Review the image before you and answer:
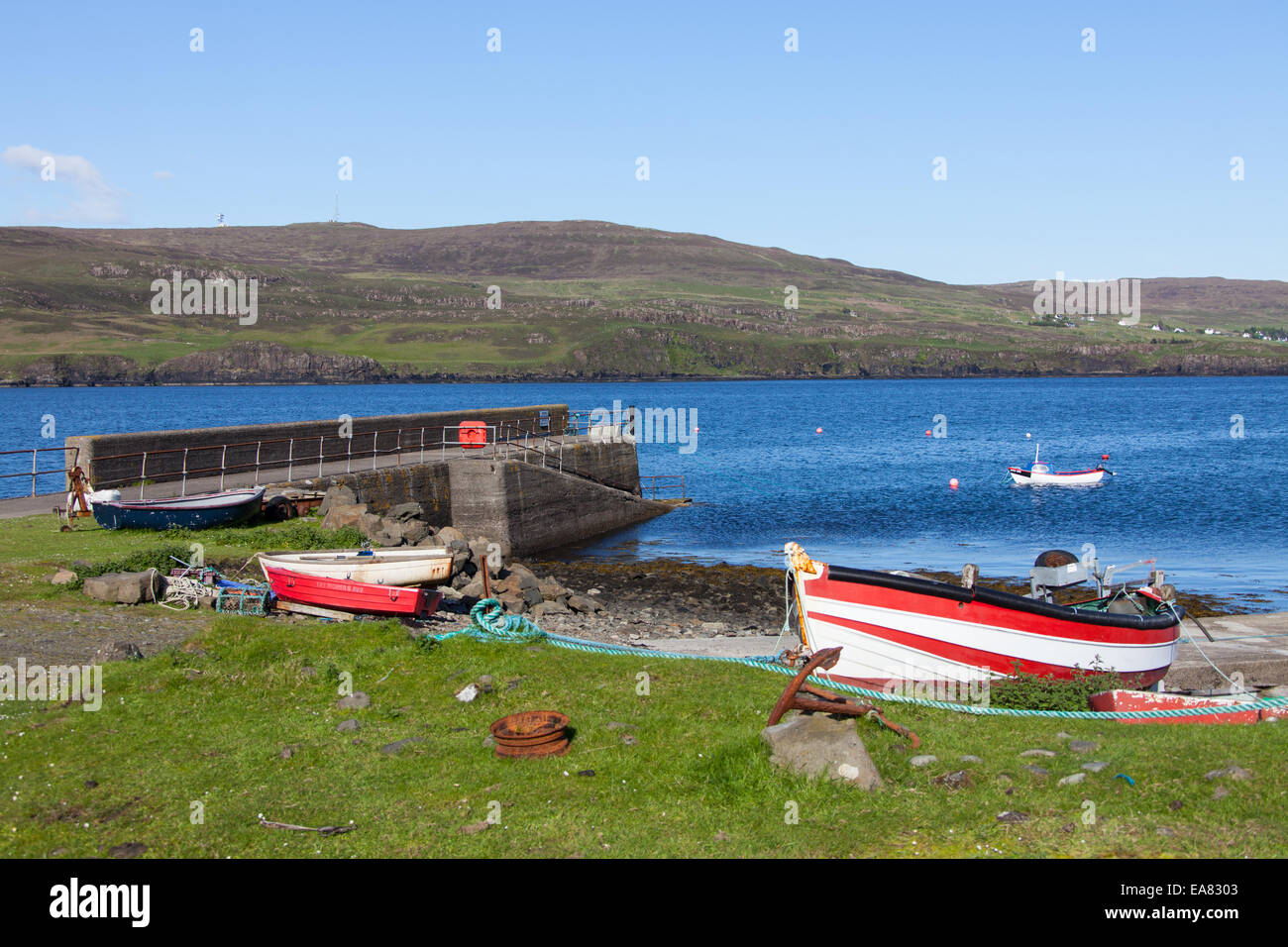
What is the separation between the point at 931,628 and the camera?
1459cm

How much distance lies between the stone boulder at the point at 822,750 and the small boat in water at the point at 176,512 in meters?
16.9

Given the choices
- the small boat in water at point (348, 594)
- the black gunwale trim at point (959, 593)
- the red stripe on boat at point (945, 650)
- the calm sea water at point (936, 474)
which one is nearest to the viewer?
the black gunwale trim at point (959, 593)

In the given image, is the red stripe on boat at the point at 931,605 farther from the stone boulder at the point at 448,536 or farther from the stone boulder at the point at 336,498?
the stone boulder at the point at 336,498

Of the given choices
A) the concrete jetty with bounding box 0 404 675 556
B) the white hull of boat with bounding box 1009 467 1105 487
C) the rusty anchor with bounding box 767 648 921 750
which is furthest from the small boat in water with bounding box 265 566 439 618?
the white hull of boat with bounding box 1009 467 1105 487

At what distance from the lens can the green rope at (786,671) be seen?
38.8 feet

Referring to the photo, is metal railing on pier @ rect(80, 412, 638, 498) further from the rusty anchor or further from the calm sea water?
the rusty anchor

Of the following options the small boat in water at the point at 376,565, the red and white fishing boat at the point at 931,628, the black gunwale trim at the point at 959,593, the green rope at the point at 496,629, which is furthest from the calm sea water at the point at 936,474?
Answer: the green rope at the point at 496,629

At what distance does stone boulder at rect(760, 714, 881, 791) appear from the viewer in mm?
8891

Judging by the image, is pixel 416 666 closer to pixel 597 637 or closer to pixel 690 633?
pixel 597 637

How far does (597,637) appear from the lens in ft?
66.5

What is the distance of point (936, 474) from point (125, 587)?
5413 centimetres

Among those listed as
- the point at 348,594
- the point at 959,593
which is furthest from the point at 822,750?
the point at 348,594

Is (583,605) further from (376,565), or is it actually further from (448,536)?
(376,565)
